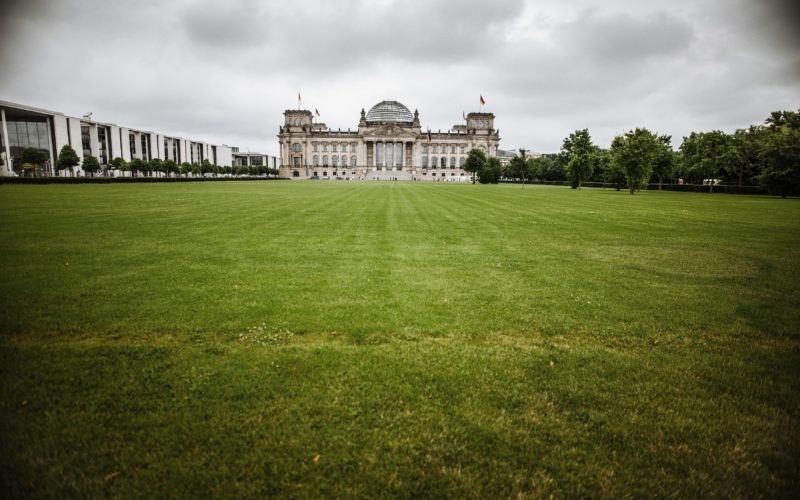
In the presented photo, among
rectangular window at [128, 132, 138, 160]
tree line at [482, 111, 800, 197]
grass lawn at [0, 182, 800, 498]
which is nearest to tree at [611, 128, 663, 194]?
tree line at [482, 111, 800, 197]

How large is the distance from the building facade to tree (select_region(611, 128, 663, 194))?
104169 millimetres

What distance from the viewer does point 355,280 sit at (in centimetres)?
902

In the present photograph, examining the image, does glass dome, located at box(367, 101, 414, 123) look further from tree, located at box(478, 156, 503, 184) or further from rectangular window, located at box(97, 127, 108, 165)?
rectangular window, located at box(97, 127, 108, 165)

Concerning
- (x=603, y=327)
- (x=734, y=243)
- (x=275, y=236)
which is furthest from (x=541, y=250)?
(x=275, y=236)

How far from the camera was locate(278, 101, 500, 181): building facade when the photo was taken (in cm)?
16025

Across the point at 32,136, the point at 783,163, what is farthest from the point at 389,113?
the point at 783,163

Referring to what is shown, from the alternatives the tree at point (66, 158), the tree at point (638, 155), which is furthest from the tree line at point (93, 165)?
the tree at point (638, 155)

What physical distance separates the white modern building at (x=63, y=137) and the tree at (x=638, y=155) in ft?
324

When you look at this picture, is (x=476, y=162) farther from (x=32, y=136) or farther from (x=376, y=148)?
(x=32, y=136)

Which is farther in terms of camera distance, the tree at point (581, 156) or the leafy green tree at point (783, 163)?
the tree at point (581, 156)

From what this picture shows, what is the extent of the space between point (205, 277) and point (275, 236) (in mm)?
5511

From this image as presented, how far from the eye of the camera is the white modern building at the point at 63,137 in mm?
71438

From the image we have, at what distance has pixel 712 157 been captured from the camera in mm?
62781

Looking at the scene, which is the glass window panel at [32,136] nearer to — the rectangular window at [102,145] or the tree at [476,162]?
the rectangular window at [102,145]
